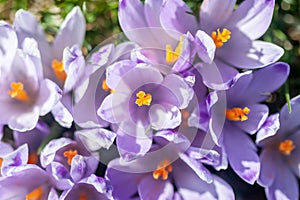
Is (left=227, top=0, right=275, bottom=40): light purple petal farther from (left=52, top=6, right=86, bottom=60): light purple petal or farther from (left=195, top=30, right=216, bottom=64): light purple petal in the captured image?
(left=52, top=6, right=86, bottom=60): light purple petal

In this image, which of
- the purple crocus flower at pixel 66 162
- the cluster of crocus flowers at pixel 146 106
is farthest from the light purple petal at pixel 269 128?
the purple crocus flower at pixel 66 162

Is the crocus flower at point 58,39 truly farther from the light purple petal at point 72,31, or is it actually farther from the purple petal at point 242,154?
the purple petal at point 242,154

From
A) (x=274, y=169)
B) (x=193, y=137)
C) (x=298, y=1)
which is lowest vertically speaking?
(x=274, y=169)

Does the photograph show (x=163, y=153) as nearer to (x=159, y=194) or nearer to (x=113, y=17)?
(x=159, y=194)

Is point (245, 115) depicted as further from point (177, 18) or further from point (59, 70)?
point (59, 70)

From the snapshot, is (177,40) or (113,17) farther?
(113,17)

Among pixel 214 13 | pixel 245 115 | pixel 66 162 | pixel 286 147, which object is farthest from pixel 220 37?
pixel 66 162

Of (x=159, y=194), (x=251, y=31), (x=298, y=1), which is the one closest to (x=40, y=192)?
(x=159, y=194)
